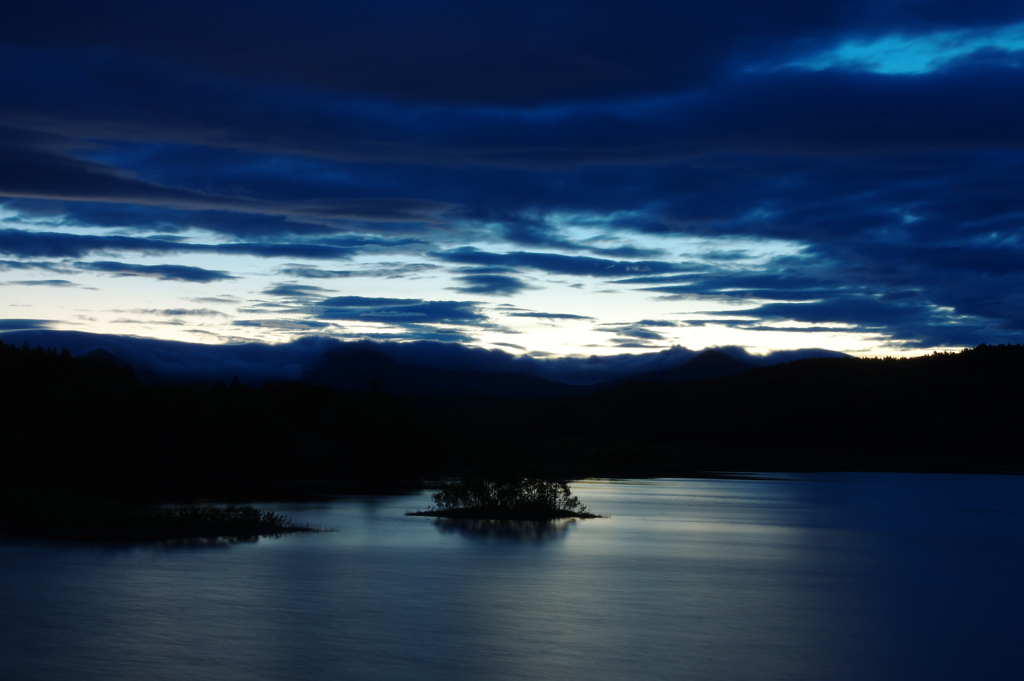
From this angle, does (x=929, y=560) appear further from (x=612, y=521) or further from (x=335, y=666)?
(x=335, y=666)

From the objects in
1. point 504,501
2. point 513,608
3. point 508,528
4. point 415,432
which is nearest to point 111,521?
point 508,528

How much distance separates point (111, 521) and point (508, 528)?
1661cm

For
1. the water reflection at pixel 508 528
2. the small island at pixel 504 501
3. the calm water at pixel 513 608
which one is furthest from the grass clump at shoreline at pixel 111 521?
the small island at pixel 504 501

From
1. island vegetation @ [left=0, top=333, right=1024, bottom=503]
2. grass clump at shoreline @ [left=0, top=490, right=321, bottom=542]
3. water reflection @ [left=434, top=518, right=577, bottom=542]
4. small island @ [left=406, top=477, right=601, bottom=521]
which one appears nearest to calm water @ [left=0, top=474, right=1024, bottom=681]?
water reflection @ [left=434, top=518, right=577, bottom=542]

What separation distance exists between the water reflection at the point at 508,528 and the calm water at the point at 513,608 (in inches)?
8.8

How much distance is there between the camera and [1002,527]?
2036 inches

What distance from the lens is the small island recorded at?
155ft

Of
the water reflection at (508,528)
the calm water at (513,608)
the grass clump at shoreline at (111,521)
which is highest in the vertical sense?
the grass clump at shoreline at (111,521)

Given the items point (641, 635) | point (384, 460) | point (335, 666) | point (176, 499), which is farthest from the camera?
point (384, 460)

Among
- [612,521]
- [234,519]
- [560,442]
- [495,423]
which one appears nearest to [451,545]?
[234,519]

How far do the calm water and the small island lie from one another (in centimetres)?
570

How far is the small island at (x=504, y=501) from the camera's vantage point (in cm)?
4719

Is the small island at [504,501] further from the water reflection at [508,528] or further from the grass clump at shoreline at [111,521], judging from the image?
the grass clump at shoreline at [111,521]

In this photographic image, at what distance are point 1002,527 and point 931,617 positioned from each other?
111ft
